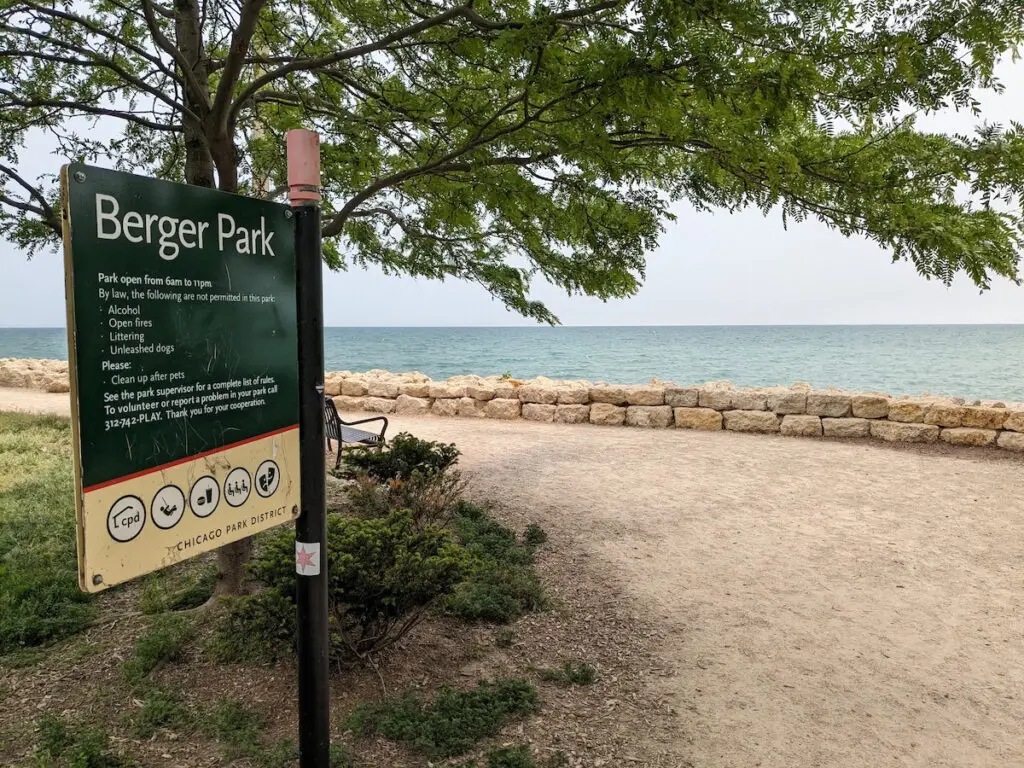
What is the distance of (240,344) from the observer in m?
1.83

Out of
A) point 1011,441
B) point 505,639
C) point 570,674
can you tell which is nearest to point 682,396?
point 1011,441

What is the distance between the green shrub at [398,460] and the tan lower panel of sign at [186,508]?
11.3 feet

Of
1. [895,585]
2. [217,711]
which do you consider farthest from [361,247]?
[895,585]

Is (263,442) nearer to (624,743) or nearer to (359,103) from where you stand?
(624,743)

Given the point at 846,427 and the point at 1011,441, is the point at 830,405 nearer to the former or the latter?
the point at 846,427

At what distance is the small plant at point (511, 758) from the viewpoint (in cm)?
265

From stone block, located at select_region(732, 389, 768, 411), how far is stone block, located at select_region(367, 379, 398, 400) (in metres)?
5.75

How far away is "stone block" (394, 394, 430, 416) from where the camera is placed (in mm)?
11664

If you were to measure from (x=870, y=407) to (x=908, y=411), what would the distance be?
0.45 metres

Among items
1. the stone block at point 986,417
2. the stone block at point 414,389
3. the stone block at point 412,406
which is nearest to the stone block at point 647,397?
the stone block at point 412,406

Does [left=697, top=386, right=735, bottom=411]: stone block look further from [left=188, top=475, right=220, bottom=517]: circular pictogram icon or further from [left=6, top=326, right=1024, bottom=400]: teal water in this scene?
[left=6, top=326, right=1024, bottom=400]: teal water

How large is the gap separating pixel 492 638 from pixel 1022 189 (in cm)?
319

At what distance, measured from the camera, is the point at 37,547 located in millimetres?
4945

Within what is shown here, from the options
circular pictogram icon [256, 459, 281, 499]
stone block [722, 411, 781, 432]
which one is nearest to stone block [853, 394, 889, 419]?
stone block [722, 411, 781, 432]
